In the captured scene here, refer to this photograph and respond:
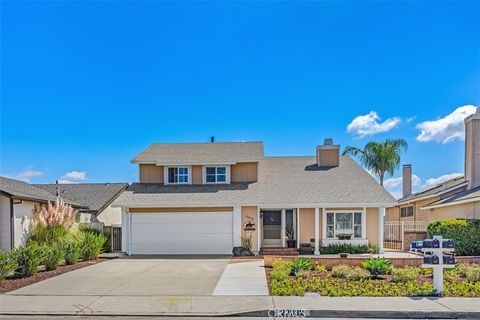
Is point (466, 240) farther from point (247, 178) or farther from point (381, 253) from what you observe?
point (247, 178)

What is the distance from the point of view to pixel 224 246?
1886cm

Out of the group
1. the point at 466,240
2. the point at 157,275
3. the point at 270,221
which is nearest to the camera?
A: the point at 157,275

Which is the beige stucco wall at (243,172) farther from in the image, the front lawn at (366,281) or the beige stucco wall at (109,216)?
the beige stucco wall at (109,216)

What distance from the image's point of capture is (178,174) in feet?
70.1

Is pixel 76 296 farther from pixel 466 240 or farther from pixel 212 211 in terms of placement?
pixel 466 240

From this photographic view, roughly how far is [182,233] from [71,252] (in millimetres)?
5405

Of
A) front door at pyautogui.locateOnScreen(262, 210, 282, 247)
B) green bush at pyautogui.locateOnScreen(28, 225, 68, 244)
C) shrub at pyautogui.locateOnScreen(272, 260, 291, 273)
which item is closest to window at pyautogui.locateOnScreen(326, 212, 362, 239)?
front door at pyautogui.locateOnScreen(262, 210, 282, 247)

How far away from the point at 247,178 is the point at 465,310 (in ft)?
45.8

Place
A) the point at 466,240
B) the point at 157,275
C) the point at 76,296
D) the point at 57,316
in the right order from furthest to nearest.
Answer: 1. the point at 466,240
2. the point at 157,275
3. the point at 76,296
4. the point at 57,316

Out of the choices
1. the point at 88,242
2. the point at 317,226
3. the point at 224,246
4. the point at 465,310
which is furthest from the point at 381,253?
the point at 88,242

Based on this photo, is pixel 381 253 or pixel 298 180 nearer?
pixel 381 253

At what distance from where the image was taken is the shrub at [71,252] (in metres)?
14.8

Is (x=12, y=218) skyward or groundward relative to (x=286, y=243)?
skyward

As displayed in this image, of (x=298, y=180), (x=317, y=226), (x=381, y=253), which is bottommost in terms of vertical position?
(x=381, y=253)
